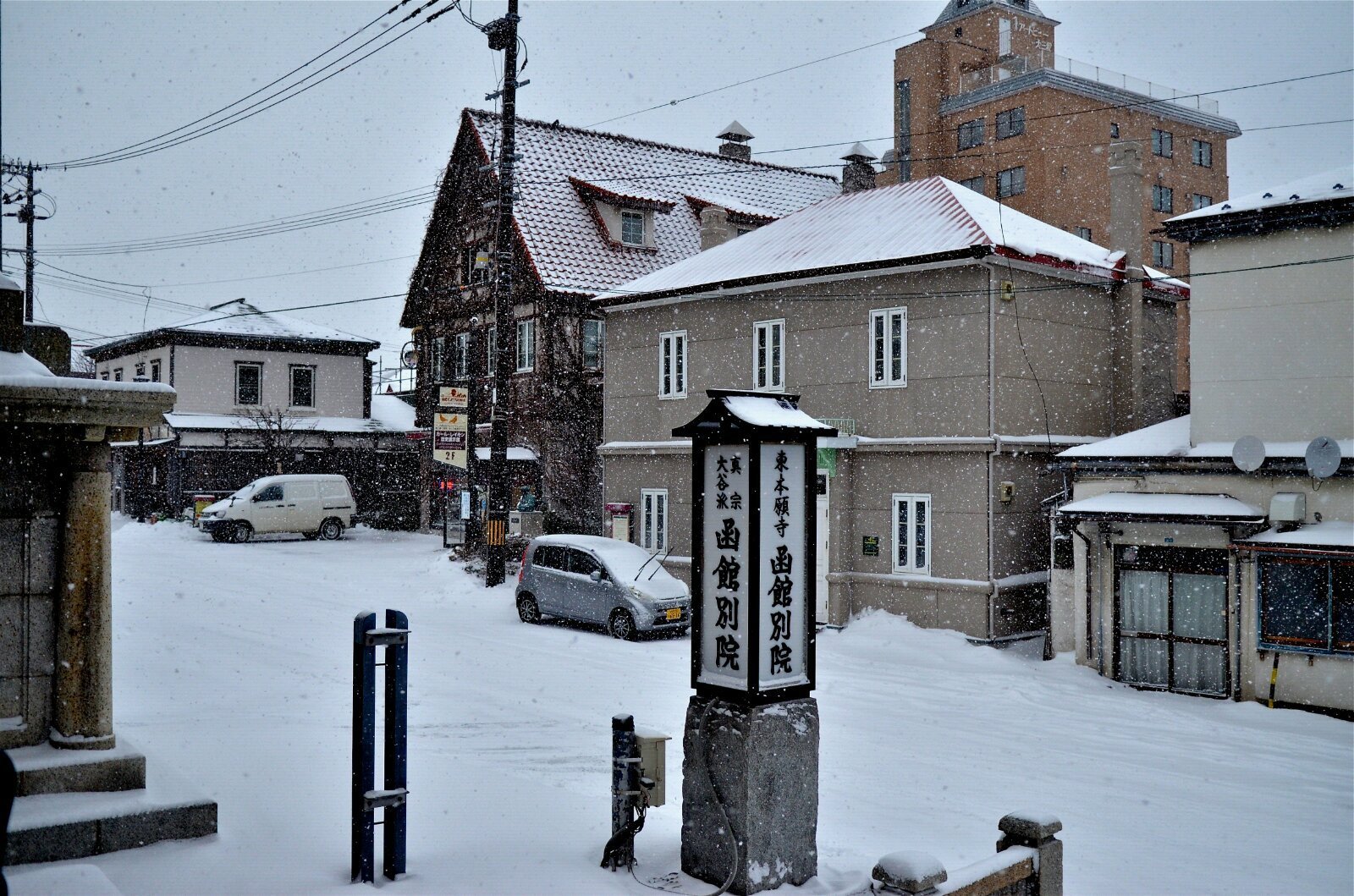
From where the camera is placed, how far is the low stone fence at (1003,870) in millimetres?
6488

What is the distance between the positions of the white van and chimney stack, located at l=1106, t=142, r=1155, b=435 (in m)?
24.2

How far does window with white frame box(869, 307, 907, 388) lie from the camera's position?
19.8 meters

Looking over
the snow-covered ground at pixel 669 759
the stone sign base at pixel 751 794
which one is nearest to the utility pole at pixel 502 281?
the snow-covered ground at pixel 669 759

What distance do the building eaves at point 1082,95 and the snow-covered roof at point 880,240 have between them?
30765 millimetres

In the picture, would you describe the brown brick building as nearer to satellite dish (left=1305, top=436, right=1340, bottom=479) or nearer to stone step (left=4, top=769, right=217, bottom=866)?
satellite dish (left=1305, top=436, right=1340, bottom=479)

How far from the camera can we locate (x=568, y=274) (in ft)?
100

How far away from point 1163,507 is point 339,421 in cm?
3195

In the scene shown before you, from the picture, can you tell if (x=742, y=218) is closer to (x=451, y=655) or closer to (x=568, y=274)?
(x=568, y=274)

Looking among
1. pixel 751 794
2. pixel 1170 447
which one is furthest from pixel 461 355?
pixel 751 794

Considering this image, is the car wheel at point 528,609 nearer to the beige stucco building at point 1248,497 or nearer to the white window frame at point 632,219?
the beige stucco building at point 1248,497

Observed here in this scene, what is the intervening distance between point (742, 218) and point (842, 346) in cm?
1359

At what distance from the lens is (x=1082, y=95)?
51.6 meters

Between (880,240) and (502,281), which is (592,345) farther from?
(880,240)

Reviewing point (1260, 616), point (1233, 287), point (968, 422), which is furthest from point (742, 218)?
point (1260, 616)
